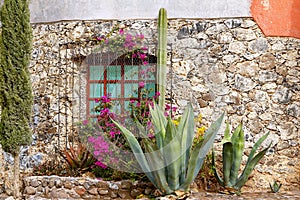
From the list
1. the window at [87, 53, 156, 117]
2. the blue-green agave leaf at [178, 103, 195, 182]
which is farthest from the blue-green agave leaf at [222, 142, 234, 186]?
the window at [87, 53, 156, 117]

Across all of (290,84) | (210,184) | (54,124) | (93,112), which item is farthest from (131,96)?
(290,84)

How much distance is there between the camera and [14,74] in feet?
19.1

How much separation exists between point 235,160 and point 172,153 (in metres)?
1.02

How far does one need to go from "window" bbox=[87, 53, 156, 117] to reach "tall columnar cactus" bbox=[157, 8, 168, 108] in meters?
0.20

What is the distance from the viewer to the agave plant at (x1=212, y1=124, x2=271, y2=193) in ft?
17.9

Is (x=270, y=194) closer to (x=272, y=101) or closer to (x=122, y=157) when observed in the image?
(x=272, y=101)

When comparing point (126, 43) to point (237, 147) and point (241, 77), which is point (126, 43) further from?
point (237, 147)

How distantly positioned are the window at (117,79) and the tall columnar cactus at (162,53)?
196 millimetres

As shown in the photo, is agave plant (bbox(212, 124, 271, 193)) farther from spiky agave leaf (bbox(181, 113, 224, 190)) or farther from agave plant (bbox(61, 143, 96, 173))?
agave plant (bbox(61, 143, 96, 173))

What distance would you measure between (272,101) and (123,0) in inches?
102

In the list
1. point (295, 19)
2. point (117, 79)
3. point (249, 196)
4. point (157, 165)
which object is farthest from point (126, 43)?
point (249, 196)

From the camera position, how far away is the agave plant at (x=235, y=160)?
17.9 feet

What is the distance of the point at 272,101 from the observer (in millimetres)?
6324

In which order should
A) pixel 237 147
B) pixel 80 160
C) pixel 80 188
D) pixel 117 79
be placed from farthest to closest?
1. pixel 117 79
2. pixel 80 160
3. pixel 80 188
4. pixel 237 147
